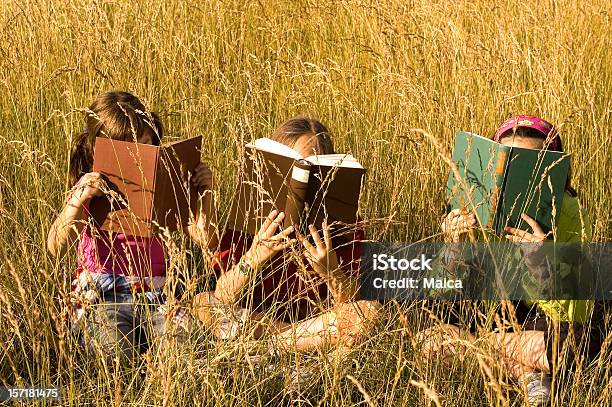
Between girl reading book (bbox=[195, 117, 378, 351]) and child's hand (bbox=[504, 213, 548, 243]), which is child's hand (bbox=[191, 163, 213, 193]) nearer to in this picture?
girl reading book (bbox=[195, 117, 378, 351])

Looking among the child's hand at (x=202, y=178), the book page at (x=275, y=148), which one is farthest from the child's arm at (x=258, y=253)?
the child's hand at (x=202, y=178)

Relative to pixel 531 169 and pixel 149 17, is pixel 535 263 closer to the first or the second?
pixel 531 169

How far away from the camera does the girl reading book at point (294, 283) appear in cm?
215

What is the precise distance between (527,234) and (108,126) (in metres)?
1.35

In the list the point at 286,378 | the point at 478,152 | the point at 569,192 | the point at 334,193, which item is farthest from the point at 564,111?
the point at 286,378

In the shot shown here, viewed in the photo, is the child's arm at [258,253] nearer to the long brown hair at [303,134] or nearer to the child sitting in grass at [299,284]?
the child sitting in grass at [299,284]

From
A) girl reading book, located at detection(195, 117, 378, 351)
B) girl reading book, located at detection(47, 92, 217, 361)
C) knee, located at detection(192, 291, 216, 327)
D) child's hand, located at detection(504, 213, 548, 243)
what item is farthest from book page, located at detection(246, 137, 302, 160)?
child's hand, located at detection(504, 213, 548, 243)

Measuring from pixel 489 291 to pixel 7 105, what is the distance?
2228 millimetres

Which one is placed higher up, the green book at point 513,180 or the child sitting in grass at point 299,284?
the green book at point 513,180

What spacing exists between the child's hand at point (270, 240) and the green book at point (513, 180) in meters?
0.47

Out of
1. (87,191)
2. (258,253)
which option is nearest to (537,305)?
(258,253)

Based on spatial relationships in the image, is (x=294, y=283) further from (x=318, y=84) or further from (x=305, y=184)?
(x=318, y=84)

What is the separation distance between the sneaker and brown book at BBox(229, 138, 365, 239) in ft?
2.31

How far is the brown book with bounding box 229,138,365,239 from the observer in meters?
2.32
